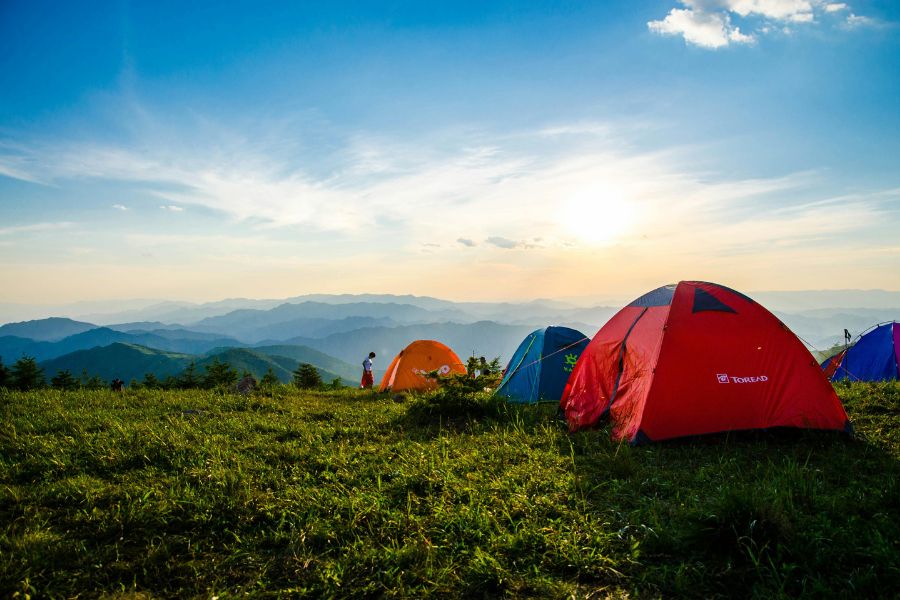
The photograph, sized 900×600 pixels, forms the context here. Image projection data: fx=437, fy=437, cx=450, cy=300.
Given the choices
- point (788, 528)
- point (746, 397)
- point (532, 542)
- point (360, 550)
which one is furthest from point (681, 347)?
point (360, 550)

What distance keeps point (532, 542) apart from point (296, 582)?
223 cm

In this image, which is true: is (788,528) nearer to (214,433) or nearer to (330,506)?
(330,506)

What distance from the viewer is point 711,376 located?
25.2 ft

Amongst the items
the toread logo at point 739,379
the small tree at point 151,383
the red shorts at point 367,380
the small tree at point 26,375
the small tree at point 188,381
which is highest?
the toread logo at point 739,379

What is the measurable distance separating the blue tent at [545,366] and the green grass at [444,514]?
5172 millimetres

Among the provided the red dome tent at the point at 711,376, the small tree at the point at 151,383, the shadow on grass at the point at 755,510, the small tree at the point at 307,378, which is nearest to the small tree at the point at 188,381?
the small tree at the point at 151,383

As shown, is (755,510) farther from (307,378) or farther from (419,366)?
(307,378)

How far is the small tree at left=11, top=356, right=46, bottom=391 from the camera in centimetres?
1594

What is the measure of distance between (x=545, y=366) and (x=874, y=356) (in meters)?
11.5

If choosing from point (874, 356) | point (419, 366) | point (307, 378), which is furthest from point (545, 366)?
point (307, 378)

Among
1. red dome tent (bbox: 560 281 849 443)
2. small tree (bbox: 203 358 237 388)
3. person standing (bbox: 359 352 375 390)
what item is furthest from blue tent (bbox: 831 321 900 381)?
small tree (bbox: 203 358 237 388)

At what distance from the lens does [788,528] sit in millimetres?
3996

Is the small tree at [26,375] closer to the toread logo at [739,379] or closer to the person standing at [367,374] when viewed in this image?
the person standing at [367,374]

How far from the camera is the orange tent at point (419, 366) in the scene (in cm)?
1848
